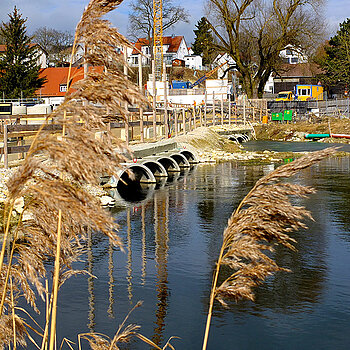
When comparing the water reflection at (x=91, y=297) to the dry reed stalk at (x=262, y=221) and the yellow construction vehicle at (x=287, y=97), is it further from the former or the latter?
the yellow construction vehicle at (x=287, y=97)

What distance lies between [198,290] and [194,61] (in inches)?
4216

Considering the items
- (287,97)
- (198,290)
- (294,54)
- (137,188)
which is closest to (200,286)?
(198,290)

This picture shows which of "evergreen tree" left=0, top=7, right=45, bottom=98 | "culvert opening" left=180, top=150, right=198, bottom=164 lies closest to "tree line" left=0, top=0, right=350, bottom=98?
"evergreen tree" left=0, top=7, right=45, bottom=98

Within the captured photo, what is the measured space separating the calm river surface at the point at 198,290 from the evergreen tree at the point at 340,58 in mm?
47164

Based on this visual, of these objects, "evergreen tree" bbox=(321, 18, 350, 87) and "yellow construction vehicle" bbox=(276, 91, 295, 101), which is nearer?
"evergreen tree" bbox=(321, 18, 350, 87)

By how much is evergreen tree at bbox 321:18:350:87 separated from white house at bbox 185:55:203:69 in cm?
4859

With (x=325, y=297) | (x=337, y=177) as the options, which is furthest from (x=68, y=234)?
(x=337, y=177)

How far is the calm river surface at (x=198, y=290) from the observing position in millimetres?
6883

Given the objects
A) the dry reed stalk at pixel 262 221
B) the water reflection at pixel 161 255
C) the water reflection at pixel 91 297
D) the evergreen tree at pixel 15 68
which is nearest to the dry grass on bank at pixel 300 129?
the evergreen tree at pixel 15 68

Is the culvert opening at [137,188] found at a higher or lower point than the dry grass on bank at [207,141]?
lower

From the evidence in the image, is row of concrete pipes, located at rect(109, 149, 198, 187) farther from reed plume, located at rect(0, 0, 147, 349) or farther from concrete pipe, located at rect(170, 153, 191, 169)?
reed plume, located at rect(0, 0, 147, 349)

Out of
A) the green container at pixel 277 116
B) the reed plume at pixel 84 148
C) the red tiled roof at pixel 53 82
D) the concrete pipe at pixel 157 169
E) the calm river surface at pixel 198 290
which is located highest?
the red tiled roof at pixel 53 82

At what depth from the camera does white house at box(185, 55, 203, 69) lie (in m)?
112

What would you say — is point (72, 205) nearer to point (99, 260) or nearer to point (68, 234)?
point (68, 234)
